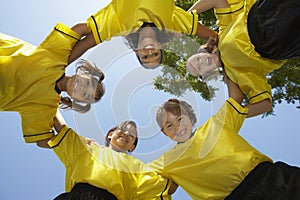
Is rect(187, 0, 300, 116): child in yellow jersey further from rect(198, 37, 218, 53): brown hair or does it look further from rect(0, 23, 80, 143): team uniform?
rect(0, 23, 80, 143): team uniform

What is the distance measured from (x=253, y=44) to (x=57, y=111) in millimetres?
844

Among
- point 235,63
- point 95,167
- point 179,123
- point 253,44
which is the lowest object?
point 95,167

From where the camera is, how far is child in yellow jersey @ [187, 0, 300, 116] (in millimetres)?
1197

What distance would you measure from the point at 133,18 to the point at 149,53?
0.20 m

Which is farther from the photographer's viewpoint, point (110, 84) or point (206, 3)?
point (206, 3)

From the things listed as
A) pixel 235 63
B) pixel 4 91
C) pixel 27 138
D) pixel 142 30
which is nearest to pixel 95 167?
pixel 27 138

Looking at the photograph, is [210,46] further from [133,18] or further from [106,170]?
[106,170]

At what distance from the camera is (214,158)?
1.49 metres

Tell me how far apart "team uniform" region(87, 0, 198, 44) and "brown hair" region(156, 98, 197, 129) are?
0.29m

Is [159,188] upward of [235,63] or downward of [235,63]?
downward

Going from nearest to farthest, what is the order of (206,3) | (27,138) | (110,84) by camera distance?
(110,84)
(27,138)
(206,3)

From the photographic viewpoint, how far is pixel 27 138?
1.66 m

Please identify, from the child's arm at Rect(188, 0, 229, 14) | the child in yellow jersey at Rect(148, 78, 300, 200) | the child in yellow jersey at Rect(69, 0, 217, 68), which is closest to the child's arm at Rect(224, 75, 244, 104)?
the child in yellow jersey at Rect(148, 78, 300, 200)

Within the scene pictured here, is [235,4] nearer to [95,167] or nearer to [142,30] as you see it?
[142,30]
